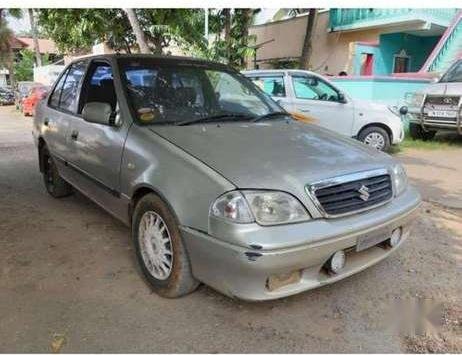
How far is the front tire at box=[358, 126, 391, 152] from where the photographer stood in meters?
8.85

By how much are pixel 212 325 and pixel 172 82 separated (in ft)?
6.73

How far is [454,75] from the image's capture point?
10.2m

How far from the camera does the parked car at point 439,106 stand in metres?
9.48

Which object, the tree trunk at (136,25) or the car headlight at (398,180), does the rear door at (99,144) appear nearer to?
the car headlight at (398,180)

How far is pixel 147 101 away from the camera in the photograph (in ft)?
12.0

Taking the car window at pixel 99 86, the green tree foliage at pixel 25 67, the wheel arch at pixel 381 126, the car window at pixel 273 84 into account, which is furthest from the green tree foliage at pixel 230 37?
the green tree foliage at pixel 25 67

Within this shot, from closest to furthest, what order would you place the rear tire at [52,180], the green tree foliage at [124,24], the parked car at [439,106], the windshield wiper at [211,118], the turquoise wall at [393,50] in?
the windshield wiper at [211,118] < the rear tire at [52,180] < the parked car at [439,106] < the green tree foliage at [124,24] < the turquoise wall at [393,50]

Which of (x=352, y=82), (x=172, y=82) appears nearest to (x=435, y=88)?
(x=352, y=82)

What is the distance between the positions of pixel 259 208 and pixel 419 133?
9388 millimetres

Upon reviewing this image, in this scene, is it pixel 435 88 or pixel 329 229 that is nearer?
pixel 329 229

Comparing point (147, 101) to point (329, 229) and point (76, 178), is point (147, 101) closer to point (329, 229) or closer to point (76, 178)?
point (76, 178)

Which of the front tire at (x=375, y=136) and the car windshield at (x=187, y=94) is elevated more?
the car windshield at (x=187, y=94)

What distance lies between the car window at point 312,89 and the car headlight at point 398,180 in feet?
17.6

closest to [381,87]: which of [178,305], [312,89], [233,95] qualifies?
[312,89]
